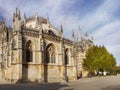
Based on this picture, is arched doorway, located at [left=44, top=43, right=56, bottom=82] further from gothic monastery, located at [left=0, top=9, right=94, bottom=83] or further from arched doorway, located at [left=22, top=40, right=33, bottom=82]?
arched doorway, located at [left=22, top=40, right=33, bottom=82]

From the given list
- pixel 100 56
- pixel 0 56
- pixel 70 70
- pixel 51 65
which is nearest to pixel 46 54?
pixel 51 65

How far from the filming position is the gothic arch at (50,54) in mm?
42125

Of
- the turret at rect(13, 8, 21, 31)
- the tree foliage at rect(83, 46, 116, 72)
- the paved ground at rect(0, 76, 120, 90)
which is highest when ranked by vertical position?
the turret at rect(13, 8, 21, 31)

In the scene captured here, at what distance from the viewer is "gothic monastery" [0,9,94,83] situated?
36.6 m

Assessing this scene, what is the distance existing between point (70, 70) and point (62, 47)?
19.5 feet

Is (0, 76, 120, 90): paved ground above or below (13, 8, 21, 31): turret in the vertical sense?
below

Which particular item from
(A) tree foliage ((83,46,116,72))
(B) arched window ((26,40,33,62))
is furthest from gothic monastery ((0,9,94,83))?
(A) tree foliage ((83,46,116,72))

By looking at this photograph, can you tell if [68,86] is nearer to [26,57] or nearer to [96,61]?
[26,57]

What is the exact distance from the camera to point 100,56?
5525 cm

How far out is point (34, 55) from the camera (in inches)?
1527

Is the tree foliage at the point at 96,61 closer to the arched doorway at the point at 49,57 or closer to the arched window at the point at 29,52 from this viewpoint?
the arched doorway at the point at 49,57

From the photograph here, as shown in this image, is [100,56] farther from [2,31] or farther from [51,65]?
[2,31]

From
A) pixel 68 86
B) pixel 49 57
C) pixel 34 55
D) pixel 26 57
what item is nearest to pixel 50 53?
pixel 49 57

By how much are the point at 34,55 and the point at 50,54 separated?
478 centimetres
